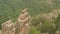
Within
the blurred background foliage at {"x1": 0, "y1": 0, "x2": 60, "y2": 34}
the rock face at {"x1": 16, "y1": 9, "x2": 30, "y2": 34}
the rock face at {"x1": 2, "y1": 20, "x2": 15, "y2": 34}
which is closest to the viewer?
the rock face at {"x1": 2, "y1": 20, "x2": 15, "y2": 34}

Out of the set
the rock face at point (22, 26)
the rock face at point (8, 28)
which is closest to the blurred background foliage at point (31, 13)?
the rock face at point (22, 26)

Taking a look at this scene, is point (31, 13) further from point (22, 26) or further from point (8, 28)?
point (8, 28)

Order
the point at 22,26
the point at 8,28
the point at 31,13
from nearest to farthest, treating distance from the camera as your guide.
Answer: the point at 8,28 → the point at 22,26 → the point at 31,13

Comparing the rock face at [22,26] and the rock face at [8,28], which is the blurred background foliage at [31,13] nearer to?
the rock face at [22,26]

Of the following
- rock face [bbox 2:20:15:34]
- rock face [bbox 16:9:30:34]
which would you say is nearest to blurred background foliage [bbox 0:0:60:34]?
rock face [bbox 16:9:30:34]

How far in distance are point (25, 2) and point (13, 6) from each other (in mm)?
4348

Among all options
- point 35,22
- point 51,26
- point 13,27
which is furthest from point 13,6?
point 13,27

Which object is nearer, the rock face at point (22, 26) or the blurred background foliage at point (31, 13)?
the rock face at point (22, 26)

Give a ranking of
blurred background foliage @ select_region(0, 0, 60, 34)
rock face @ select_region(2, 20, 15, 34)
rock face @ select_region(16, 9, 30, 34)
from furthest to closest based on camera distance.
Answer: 1. blurred background foliage @ select_region(0, 0, 60, 34)
2. rock face @ select_region(16, 9, 30, 34)
3. rock face @ select_region(2, 20, 15, 34)

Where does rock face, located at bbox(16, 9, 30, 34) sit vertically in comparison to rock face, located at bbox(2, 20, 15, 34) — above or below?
above

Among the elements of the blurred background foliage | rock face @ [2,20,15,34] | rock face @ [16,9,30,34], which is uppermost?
the blurred background foliage

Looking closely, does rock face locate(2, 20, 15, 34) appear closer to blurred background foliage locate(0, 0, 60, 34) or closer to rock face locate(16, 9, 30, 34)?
rock face locate(16, 9, 30, 34)

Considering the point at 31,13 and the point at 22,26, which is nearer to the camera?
the point at 22,26

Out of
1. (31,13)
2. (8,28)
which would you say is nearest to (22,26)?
(8,28)
